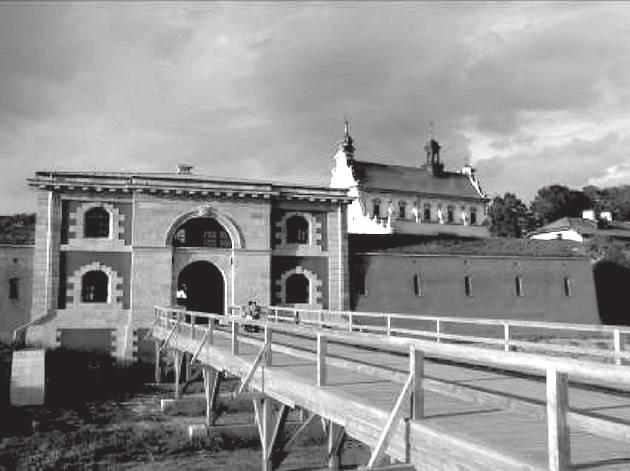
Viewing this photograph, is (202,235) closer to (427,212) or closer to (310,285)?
(310,285)

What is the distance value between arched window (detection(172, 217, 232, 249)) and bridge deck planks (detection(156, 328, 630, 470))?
1561 cm

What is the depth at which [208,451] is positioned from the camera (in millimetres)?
15750

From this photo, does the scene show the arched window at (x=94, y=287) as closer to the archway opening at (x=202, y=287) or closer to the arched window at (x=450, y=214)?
the archway opening at (x=202, y=287)

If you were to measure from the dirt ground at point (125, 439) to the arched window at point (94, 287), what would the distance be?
4.81 meters

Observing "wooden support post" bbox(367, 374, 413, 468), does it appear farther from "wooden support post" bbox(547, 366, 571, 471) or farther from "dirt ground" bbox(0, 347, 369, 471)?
"dirt ground" bbox(0, 347, 369, 471)

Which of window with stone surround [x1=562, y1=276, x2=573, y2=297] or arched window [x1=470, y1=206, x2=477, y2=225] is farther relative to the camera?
arched window [x1=470, y1=206, x2=477, y2=225]

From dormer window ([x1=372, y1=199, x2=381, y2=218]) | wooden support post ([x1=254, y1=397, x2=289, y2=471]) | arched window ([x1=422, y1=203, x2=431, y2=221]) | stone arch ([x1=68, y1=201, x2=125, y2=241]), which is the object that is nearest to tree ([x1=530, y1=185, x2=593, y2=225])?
arched window ([x1=422, y1=203, x2=431, y2=221])

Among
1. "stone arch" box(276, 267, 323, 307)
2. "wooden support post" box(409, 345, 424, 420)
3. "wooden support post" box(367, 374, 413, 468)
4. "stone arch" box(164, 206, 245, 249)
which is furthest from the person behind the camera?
"stone arch" box(276, 267, 323, 307)

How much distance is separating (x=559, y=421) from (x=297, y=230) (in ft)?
80.4

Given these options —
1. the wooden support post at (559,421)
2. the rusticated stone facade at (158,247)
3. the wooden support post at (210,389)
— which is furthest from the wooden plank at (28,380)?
the wooden support post at (559,421)

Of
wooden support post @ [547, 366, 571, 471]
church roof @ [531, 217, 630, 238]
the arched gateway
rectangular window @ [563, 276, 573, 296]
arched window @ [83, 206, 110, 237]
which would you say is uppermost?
church roof @ [531, 217, 630, 238]

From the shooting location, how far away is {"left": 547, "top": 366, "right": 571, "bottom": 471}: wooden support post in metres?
4.20

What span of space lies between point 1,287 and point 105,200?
515 centimetres

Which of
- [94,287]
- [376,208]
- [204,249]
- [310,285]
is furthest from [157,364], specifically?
[376,208]
